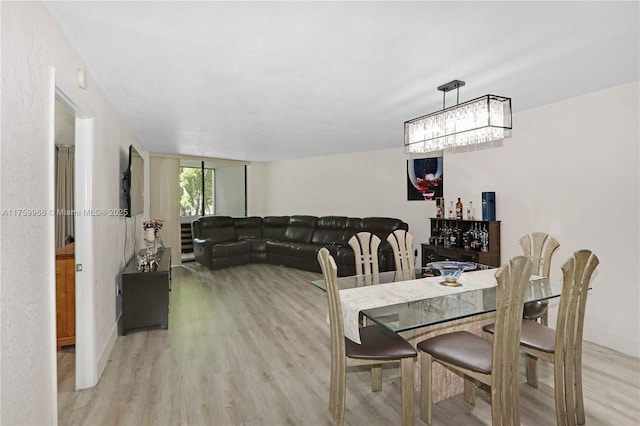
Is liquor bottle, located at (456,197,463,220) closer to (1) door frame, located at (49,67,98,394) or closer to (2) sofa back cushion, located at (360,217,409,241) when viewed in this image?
(2) sofa back cushion, located at (360,217,409,241)

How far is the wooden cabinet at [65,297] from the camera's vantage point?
9.50 feet

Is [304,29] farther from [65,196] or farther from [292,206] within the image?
[292,206]

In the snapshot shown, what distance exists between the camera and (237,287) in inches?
201

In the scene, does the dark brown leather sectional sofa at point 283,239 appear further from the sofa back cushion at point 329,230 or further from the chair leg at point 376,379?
the chair leg at point 376,379

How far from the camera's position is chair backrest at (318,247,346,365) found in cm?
192

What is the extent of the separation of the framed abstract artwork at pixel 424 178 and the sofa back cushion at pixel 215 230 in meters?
3.89

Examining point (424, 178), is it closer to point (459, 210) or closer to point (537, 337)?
point (459, 210)

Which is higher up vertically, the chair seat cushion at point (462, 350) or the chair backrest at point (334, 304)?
the chair backrest at point (334, 304)

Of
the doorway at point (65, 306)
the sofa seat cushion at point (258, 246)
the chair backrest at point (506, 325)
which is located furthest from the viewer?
the sofa seat cushion at point (258, 246)

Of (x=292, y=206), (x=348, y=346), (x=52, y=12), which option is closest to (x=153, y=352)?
(x=348, y=346)

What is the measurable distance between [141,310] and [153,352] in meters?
0.61

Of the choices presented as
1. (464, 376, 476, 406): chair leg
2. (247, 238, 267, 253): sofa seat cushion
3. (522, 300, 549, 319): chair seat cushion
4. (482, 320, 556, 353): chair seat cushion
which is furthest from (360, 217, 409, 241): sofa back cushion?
(464, 376, 476, 406): chair leg

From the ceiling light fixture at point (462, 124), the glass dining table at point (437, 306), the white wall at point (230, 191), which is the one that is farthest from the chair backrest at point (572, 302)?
the white wall at point (230, 191)

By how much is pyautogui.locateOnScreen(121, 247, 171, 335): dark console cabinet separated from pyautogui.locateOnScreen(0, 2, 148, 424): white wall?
1620 mm
